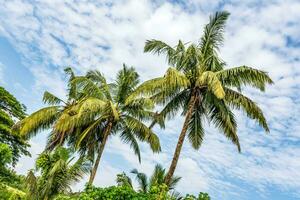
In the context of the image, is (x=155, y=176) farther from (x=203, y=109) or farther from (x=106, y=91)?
(x=203, y=109)

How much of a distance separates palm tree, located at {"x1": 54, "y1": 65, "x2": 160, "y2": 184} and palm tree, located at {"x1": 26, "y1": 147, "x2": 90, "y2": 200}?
106cm

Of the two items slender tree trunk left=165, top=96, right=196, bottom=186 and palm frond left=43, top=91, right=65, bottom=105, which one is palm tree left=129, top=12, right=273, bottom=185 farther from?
palm frond left=43, top=91, right=65, bottom=105

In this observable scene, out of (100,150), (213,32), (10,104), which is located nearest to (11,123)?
(10,104)

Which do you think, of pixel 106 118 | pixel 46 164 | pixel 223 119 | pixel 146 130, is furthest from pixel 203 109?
pixel 46 164

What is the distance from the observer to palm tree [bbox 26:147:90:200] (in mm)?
21062

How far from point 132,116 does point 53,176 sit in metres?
5.42

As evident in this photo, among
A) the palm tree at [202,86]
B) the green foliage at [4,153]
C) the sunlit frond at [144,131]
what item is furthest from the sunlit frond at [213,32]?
the green foliage at [4,153]

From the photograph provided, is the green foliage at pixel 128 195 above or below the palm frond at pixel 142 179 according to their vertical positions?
below

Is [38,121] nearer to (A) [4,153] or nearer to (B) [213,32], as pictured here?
(A) [4,153]

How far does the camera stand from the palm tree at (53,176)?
21.1m

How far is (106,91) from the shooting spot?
957 inches

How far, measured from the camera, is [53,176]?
2098 centimetres

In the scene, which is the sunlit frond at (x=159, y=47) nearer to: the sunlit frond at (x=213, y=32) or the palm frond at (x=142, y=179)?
the sunlit frond at (x=213, y=32)

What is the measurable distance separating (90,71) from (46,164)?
646cm
